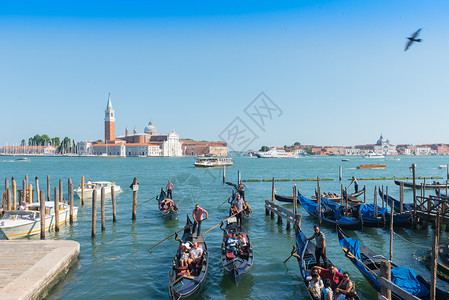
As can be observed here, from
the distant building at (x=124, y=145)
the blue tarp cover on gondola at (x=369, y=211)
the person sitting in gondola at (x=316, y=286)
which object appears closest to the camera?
the person sitting in gondola at (x=316, y=286)

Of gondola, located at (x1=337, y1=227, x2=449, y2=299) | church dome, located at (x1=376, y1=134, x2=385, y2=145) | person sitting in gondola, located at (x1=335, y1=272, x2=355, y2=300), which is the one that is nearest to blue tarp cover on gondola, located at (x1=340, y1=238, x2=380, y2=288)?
gondola, located at (x1=337, y1=227, x2=449, y2=299)

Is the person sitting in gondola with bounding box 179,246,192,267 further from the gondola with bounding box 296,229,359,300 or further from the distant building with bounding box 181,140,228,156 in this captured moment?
the distant building with bounding box 181,140,228,156

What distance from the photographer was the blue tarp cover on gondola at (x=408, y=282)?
579 cm

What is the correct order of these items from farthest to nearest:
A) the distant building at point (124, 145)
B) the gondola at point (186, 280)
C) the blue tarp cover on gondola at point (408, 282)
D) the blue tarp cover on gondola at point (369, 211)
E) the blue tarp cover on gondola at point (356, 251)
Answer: the distant building at point (124, 145)
the blue tarp cover on gondola at point (369, 211)
the blue tarp cover on gondola at point (356, 251)
the gondola at point (186, 280)
the blue tarp cover on gondola at point (408, 282)

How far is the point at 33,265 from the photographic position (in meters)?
7.12

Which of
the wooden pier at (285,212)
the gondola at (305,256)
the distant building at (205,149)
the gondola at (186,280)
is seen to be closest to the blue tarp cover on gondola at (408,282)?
the gondola at (305,256)

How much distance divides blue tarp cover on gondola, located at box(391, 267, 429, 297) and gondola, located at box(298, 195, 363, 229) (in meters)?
5.82

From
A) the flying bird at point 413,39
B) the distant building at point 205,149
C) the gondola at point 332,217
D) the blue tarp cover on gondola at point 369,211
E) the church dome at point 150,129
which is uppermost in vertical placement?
the church dome at point 150,129

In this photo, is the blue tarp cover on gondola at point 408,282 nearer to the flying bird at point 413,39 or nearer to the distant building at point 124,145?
the flying bird at point 413,39

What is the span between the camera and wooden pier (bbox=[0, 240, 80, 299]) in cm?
604

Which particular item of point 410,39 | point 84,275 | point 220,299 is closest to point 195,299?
point 220,299

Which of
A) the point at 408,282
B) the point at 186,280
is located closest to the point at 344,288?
the point at 408,282

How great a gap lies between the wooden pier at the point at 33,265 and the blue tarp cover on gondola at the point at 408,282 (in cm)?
633

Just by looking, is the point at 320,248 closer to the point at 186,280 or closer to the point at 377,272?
the point at 377,272
